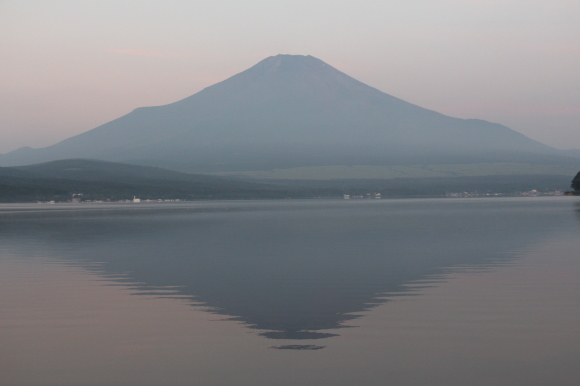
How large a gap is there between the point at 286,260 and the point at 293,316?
13.5 meters

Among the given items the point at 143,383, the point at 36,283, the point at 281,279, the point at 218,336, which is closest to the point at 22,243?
the point at 36,283

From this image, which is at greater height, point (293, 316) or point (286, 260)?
point (286, 260)

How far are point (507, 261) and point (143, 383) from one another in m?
20.3

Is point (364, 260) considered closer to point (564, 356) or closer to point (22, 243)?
point (564, 356)

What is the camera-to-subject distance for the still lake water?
13.3 metres

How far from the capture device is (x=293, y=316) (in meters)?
18.2

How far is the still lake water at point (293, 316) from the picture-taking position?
13.3m

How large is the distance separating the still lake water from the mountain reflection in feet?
0.33

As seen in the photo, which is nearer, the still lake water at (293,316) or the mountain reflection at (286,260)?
the still lake water at (293,316)

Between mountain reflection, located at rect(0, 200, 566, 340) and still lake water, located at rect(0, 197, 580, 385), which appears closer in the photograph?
still lake water, located at rect(0, 197, 580, 385)

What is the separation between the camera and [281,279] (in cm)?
2533

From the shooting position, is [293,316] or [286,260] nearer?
[293,316]

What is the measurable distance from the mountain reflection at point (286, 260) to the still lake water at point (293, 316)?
100 millimetres

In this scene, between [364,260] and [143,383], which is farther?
[364,260]
